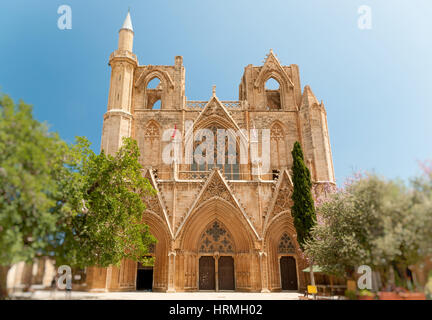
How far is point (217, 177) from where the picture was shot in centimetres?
1898

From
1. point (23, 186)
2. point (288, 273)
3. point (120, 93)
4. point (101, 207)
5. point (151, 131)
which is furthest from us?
point (151, 131)

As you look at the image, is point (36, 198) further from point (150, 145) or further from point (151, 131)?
point (151, 131)

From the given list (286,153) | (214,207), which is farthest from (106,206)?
(286,153)

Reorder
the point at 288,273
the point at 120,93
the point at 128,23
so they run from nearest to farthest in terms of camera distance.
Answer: the point at 288,273 → the point at 120,93 → the point at 128,23

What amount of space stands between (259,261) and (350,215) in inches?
441

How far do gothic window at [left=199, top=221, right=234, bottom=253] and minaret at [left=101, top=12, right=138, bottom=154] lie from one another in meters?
8.37

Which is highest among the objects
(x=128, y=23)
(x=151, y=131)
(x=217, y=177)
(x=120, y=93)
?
(x=128, y=23)

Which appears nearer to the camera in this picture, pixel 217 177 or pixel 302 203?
pixel 302 203

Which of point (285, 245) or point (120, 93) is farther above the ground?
point (120, 93)

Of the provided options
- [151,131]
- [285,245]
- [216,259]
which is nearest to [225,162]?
[151,131]

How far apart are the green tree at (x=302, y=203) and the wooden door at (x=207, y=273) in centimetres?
576

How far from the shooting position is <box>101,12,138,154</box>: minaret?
2069 centimetres

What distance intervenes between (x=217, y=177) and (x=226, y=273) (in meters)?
6.01

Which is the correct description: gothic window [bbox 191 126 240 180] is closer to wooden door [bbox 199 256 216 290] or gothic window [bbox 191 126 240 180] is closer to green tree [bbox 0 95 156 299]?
wooden door [bbox 199 256 216 290]
